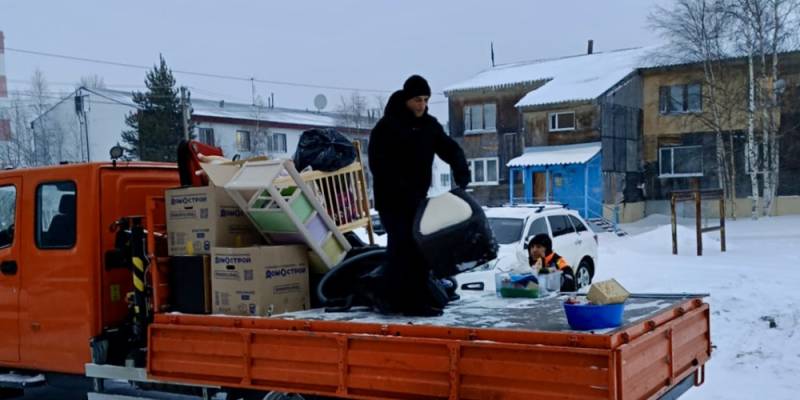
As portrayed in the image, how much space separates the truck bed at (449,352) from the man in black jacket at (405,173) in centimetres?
29

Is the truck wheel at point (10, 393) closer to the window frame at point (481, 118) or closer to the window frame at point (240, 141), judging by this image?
the window frame at point (481, 118)

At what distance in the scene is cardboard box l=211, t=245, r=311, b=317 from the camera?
4.95m

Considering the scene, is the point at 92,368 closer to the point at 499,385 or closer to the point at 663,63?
the point at 499,385

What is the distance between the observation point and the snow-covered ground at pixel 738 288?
7.17 m

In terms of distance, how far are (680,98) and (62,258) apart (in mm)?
29321

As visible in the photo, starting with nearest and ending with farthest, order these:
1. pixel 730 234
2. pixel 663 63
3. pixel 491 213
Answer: pixel 491 213 < pixel 730 234 < pixel 663 63

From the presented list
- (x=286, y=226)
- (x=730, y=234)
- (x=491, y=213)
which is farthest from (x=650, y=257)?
(x=286, y=226)

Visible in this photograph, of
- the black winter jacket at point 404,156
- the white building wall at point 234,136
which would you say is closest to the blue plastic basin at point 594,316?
the black winter jacket at point 404,156

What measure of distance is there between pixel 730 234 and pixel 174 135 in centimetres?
2669

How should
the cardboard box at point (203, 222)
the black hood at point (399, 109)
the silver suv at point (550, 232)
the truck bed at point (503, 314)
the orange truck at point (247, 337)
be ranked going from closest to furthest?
the orange truck at point (247, 337), the truck bed at point (503, 314), the black hood at point (399, 109), the cardboard box at point (203, 222), the silver suv at point (550, 232)

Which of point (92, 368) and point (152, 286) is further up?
point (152, 286)

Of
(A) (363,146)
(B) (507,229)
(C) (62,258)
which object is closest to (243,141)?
(A) (363,146)

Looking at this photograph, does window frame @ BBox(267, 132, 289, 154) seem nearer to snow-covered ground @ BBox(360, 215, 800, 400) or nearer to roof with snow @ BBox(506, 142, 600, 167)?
roof with snow @ BBox(506, 142, 600, 167)

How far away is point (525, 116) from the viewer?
3170 centimetres
